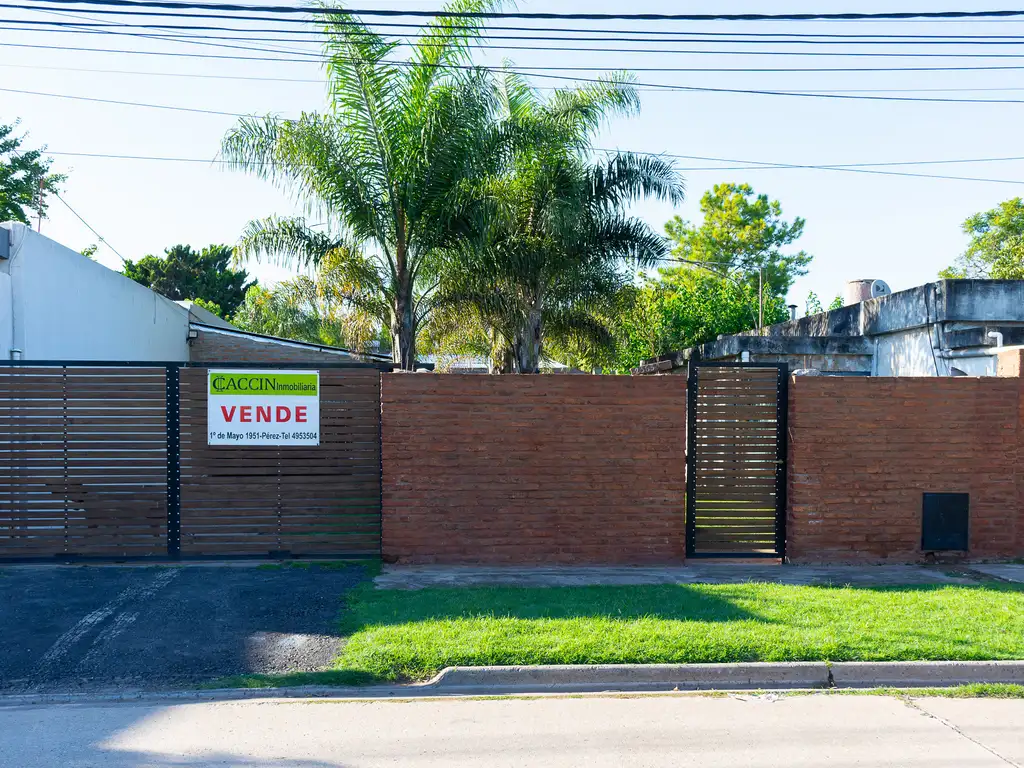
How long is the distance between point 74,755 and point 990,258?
1998 inches

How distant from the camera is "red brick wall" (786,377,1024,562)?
10.3 meters

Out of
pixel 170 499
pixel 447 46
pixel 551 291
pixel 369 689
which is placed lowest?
pixel 369 689

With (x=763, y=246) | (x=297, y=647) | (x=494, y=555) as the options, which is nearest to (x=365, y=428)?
(x=494, y=555)

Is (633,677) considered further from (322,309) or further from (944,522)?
(322,309)

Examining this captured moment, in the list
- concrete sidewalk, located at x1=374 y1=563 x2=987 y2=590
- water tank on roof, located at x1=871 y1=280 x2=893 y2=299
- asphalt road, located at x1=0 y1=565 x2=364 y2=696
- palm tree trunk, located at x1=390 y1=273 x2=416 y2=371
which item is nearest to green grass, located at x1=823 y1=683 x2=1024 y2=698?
concrete sidewalk, located at x1=374 y1=563 x2=987 y2=590

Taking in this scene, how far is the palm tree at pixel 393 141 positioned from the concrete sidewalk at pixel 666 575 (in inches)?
213

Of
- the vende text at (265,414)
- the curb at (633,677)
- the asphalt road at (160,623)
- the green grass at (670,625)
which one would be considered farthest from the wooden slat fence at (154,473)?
the curb at (633,677)

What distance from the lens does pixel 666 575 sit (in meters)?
9.63

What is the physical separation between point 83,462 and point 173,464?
3.35ft

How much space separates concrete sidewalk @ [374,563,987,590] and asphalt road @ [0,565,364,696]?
817 mm

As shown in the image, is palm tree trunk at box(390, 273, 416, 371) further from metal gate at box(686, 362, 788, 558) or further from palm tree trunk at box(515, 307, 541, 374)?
metal gate at box(686, 362, 788, 558)

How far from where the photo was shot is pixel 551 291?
52.4 feet

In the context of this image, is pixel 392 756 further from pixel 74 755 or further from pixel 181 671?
pixel 181 671

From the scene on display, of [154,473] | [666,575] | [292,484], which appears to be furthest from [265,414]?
[666,575]
